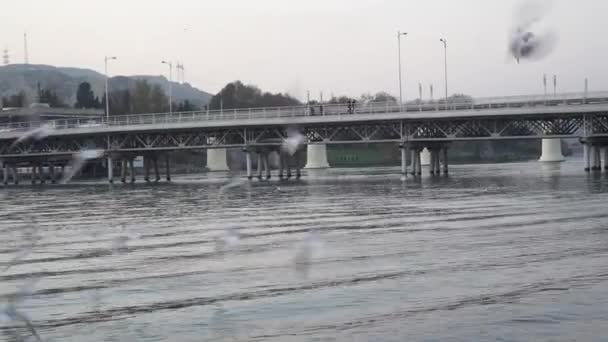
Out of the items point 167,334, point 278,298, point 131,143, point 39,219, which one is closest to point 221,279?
point 278,298

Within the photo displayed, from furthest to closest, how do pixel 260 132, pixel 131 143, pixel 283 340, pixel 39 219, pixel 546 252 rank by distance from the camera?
pixel 131 143 → pixel 260 132 → pixel 39 219 → pixel 546 252 → pixel 283 340

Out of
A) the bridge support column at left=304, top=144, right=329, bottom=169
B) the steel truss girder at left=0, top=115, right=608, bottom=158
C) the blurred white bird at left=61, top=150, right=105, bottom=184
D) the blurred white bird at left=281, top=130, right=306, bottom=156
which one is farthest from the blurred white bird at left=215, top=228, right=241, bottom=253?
the bridge support column at left=304, top=144, right=329, bottom=169

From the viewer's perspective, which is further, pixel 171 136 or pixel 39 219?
pixel 171 136

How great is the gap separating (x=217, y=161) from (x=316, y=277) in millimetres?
136779

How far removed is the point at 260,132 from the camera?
4306 inches

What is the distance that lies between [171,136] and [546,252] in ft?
295

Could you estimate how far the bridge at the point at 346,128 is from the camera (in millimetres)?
93688

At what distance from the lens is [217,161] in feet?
527

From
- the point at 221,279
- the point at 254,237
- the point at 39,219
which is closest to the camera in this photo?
the point at 221,279

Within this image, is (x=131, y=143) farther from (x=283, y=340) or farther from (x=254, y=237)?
(x=283, y=340)

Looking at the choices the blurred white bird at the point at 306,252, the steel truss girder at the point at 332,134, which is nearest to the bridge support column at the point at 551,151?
the steel truss girder at the point at 332,134

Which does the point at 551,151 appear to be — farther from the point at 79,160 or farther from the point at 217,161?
the point at 79,160

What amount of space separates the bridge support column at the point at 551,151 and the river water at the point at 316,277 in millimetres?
112123

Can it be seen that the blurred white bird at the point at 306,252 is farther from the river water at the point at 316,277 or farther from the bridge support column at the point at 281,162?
the bridge support column at the point at 281,162
